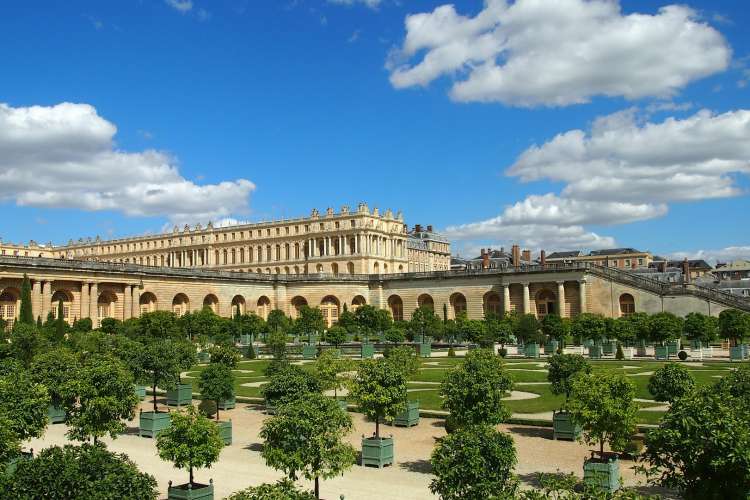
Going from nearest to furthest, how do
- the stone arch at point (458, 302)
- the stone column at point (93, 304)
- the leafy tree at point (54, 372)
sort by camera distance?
the leafy tree at point (54, 372)
the stone column at point (93, 304)
the stone arch at point (458, 302)

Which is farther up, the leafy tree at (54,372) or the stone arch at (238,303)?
the stone arch at (238,303)

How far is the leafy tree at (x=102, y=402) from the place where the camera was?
19938 millimetres

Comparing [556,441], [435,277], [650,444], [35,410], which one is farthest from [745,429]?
[435,277]

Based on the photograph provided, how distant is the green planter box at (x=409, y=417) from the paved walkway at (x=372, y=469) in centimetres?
31

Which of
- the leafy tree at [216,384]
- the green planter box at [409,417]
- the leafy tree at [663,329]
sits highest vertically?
the leafy tree at [663,329]

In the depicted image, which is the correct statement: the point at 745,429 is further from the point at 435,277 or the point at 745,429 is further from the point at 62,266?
the point at 435,277

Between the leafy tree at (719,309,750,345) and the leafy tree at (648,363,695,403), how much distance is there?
97.2ft

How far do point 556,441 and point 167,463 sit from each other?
1100 centimetres

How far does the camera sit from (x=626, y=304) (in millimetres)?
69125

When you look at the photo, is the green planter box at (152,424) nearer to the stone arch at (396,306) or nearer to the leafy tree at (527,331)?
the leafy tree at (527,331)

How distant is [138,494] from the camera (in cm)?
1130

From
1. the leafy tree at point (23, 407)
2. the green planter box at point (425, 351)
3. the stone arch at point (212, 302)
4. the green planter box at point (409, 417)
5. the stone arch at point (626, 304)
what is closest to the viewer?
the leafy tree at point (23, 407)

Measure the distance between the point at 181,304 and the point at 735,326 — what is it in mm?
51239

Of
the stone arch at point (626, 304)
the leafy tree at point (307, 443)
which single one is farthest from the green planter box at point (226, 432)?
the stone arch at point (626, 304)
